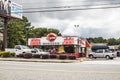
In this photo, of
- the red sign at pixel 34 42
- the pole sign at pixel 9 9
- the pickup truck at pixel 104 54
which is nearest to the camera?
the pickup truck at pixel 104 54

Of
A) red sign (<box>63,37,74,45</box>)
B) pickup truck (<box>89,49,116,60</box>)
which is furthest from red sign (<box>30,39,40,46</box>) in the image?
pickup truck (<box>89,49,116,60</box>)

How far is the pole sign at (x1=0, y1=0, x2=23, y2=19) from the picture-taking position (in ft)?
179

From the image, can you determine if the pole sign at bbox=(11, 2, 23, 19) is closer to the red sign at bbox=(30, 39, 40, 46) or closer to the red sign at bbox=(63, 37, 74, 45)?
the red sign at bbox=(30, 39, 40, 46)

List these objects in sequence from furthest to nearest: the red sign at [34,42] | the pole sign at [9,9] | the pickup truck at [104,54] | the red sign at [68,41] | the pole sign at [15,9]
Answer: the pole sign at [15,9] → the red sign at [34,42] → the pole sign at [9,9] → the red sign at [68,41] → the pickup truck at [104,54]

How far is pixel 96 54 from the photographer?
55.0m

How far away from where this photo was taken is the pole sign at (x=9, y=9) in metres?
54.6

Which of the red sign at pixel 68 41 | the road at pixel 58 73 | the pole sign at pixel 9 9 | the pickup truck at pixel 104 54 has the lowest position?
the road at pixel 58 73

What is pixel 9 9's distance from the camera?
186 ft

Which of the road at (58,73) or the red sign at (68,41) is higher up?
the red sign at (68,41)

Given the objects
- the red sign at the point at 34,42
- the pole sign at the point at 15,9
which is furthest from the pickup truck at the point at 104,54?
the pole sign at the point at 15,9

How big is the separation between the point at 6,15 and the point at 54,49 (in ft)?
33.2

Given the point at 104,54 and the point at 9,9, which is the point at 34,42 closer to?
the point at 9,9

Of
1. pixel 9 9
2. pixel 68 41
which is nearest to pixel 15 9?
pixel 9 9

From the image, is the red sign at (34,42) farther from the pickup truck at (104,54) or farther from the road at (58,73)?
the road at (58,73)
